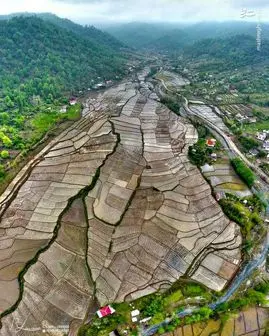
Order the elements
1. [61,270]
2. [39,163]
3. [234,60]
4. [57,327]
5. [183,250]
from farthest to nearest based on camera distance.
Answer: [234,60] → [39,163] → [183,250] → [61,270] → [57,327]

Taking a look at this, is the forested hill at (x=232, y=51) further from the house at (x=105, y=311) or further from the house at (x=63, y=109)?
the house at (x=105, y=311)

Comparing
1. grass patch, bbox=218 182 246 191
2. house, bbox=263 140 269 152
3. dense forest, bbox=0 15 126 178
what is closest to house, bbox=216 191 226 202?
grass patch, bbox=218 182 246 191

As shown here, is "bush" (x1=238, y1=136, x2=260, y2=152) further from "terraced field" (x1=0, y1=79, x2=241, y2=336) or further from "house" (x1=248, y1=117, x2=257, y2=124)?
"house" (x1=248, y1=117, x2=257, y2=124)

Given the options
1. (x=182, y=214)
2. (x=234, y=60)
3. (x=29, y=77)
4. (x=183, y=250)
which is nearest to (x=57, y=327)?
(x=183, y=250)

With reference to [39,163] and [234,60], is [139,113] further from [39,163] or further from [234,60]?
[234,60]

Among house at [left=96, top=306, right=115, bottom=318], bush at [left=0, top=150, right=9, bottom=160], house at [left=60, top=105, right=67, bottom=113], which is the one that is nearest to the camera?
house at [left=96, top=306, right=115, bottom=318]

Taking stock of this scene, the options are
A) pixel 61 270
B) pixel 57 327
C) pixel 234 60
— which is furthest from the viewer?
pixel 234 60

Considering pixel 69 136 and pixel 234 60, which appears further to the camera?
pixel 234 60
